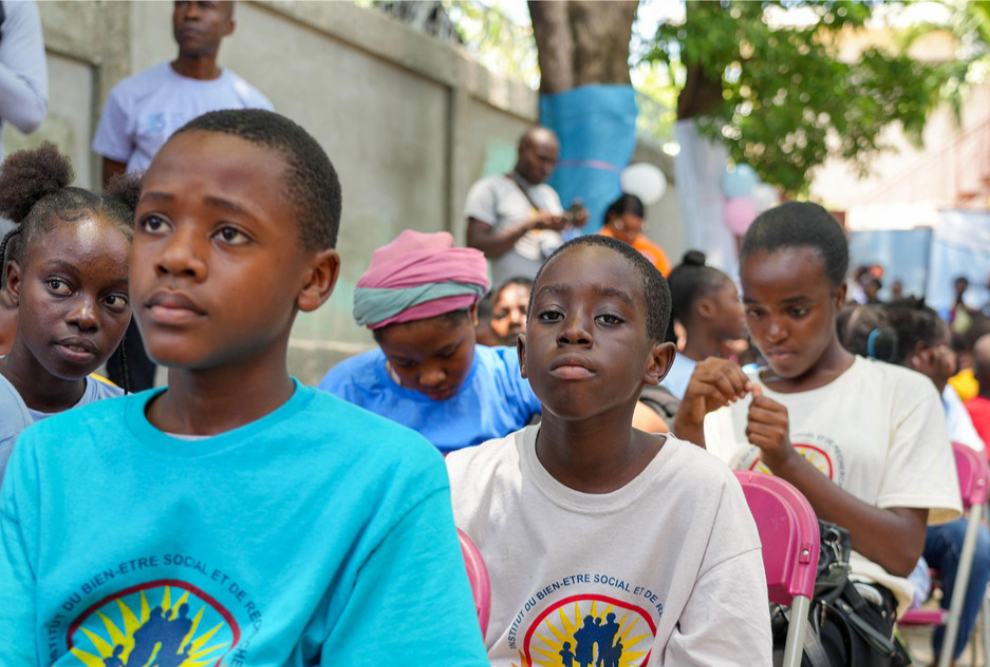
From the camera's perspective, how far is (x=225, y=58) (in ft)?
20.7

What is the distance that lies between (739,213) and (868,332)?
619 cm

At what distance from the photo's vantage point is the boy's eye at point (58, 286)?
7.67 ft

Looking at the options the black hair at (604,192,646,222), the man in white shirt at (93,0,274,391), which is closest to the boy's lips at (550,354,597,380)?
the man in white shirt at (93,0,274,391)

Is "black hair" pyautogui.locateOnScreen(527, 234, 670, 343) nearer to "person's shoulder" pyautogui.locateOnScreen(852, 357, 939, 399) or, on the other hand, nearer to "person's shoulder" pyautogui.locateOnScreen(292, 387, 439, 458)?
"person's shoulder" pyautogui.locateOnScreen(292, 387, 439, 458)

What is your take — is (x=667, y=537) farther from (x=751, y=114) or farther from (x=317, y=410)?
(x=751, y=114)

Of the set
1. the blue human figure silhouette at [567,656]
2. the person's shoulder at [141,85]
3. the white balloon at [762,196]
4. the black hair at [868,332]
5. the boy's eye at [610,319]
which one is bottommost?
the blue human figure silhouette at [567,656]

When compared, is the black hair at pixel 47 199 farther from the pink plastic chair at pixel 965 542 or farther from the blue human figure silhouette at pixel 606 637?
the pink plastic chair at pixel 965 542

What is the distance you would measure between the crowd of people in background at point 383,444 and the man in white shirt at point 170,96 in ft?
2.25

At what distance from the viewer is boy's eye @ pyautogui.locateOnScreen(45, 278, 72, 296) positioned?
2.34 metres

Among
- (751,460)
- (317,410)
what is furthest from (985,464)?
(317,410)

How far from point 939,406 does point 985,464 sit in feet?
3.91

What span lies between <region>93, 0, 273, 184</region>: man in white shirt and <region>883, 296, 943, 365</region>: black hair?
9.87ft

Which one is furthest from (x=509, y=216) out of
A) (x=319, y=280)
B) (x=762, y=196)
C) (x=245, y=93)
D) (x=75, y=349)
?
(x=762, y=196)

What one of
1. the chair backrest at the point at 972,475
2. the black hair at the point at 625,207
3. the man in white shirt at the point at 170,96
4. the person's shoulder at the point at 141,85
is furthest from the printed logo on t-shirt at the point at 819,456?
the black hair at the point at 625,207
